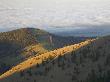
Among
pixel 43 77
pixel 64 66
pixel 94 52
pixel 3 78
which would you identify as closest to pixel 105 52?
pixel 94 52

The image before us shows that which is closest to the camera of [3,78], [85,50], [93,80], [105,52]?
[93,80]

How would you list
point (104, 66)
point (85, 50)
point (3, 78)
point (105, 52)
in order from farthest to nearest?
point (3, 78) → point (85, 50) → point (105, 52) → point (104, 66)

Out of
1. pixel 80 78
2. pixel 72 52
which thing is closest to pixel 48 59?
pixel 72 52

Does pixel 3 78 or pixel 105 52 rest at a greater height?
pixel 105 52

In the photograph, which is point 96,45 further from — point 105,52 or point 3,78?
point 3,78

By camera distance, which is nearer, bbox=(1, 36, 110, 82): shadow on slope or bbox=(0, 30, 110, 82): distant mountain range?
bbox=(1, 36, 110, 82): shadow on slope

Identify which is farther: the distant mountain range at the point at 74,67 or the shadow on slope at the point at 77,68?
the distant mountain range at the point at 74,67

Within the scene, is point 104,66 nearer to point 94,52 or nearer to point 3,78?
point 94,52

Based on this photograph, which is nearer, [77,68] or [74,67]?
[77,68]

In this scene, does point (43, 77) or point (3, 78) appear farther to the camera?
point (3, 78)
